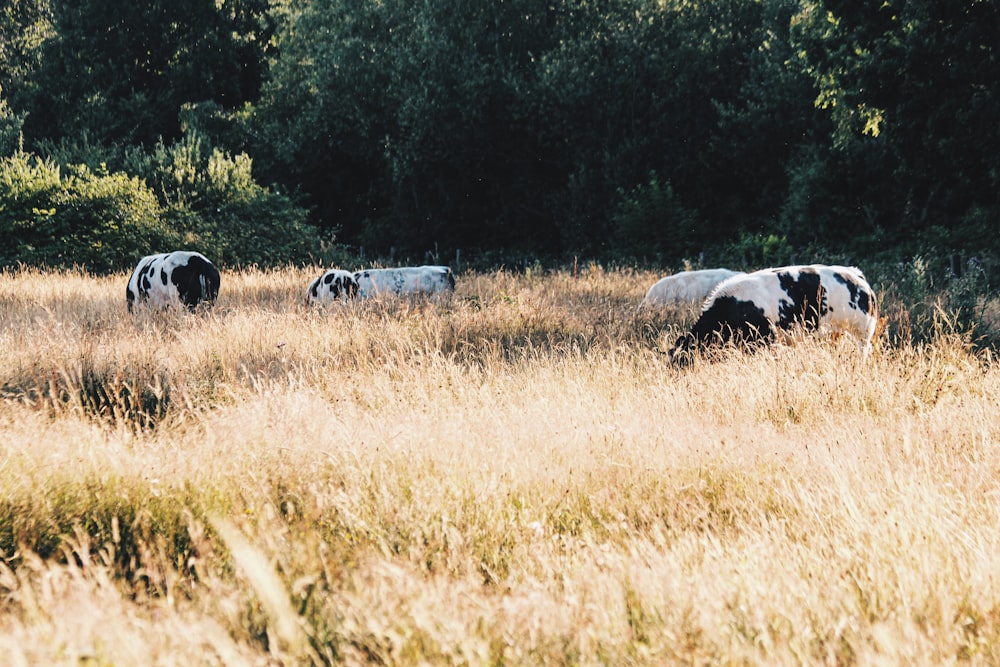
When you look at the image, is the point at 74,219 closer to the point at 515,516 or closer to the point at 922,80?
the point at 922,80

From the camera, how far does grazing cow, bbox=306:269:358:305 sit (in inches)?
507

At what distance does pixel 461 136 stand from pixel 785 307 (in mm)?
19808

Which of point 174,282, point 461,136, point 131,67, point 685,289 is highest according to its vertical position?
point 131,67

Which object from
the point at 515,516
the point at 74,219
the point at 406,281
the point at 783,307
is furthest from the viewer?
the point at 74,219

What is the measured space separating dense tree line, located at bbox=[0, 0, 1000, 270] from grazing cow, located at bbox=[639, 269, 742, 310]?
6122 mm

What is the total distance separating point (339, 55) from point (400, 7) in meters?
2.81

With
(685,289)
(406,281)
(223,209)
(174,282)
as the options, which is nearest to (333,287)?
(406,281)

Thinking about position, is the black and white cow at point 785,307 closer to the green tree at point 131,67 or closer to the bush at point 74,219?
the bush at point 74,219

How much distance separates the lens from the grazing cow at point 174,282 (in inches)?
485

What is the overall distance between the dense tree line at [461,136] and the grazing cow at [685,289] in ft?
20.1

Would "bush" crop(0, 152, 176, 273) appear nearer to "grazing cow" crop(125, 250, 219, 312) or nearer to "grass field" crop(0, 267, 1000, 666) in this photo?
"grazing cow" crop(125, 250, 219, 312)

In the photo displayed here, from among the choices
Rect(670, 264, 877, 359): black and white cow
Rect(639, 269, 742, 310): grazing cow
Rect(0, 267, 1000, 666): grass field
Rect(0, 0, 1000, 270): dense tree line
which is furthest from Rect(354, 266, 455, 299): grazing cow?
Rect(0, 0, 1000, 270): dense tree line

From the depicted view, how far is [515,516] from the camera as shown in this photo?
3.74m

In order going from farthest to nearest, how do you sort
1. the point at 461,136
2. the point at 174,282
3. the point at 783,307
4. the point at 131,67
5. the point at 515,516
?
the point at 131,67 < the point at 461,136 < the point at 174,282 < the point at 783,307 < the point at 515,516
